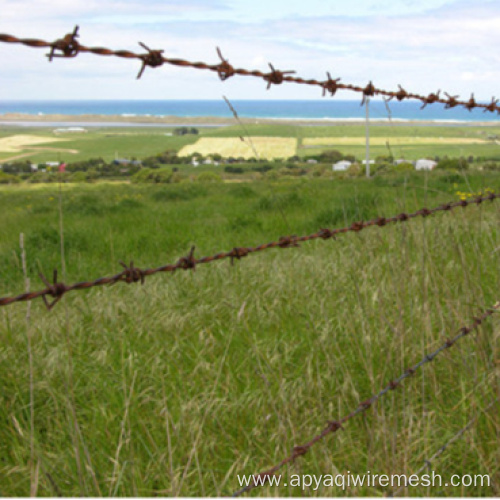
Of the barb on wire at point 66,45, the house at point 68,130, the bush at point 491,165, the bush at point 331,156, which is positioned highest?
the house at point 68,130

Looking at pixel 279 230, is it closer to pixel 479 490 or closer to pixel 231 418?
pixel 231 418

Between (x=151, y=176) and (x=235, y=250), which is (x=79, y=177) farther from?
(x=235, y=250)

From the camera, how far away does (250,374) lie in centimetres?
302

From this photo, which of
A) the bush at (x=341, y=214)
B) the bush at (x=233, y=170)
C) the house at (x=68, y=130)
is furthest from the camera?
the house at (x=68, y=130)

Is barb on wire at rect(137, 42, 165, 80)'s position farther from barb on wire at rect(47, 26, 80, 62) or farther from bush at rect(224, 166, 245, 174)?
bush at rect(224, 166, 245, 174)

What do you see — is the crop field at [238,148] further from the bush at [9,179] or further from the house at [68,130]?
the house at [68,130]

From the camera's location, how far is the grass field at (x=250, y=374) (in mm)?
2221

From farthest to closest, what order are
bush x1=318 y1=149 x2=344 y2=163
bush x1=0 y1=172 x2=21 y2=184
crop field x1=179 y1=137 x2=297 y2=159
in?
1. bush x1=318 y1=149 x2=344 y2=163
2. crop field x1=179 y1=137 x2=297 y2=159
3. bush x1=0 y1=172 x2=21 y2=184

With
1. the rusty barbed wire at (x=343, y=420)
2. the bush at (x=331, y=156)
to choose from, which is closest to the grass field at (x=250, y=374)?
the rusty barbed wire at (x=343, y=420)

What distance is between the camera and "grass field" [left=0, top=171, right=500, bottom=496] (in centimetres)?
222

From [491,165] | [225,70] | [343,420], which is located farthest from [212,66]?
[491,165]

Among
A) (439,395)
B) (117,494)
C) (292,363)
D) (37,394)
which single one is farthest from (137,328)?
(439,395)

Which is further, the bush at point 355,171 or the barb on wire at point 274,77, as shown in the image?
the bush at point 355,171

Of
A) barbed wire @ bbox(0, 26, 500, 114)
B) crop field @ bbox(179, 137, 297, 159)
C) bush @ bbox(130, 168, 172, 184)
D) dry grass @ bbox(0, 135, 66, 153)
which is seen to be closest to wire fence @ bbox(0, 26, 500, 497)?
barbed wire @ bbox(0, 26, 500, 114)
